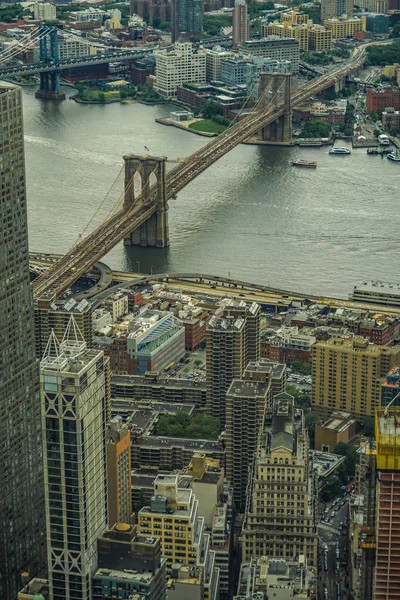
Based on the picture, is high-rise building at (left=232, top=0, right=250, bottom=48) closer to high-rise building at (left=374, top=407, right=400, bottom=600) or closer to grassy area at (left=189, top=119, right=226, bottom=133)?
grassy area at (left=189, top=119, right=226, bottom=133)

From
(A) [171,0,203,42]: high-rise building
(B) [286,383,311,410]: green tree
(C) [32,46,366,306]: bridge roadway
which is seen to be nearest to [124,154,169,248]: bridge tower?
(C) [32,46,366,306]: bridge roadway

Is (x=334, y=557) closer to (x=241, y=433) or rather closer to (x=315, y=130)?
(x=241, y=433)

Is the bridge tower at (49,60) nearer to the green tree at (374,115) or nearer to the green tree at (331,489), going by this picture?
the green tree at (374,115)

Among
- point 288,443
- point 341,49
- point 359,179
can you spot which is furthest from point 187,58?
point 288,443

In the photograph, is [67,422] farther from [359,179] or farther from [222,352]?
[359,179]

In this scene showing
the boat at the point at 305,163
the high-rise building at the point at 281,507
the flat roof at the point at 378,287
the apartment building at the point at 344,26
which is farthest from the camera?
the apartment building at the point at 344,26

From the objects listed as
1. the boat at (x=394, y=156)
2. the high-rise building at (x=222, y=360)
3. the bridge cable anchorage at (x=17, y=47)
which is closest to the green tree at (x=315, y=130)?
the boat at (x=394, y=156)
